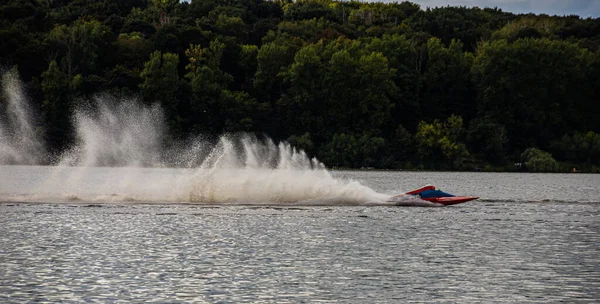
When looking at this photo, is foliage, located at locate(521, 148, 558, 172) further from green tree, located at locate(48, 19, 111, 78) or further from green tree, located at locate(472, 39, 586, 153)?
green tree, located at locate(48, 19, 111, 78)

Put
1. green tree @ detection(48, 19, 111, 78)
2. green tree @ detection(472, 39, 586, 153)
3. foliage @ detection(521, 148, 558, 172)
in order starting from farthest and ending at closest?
green tree @ detection(472, 39, 586, 153)
green tree @ detection(48, 19, 111, 78)
foliage @ detection(521, 148, 558, 172)

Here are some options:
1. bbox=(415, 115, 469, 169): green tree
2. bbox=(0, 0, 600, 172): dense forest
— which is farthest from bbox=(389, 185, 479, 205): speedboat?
bbox=(415, 115, 469, 169): green tree

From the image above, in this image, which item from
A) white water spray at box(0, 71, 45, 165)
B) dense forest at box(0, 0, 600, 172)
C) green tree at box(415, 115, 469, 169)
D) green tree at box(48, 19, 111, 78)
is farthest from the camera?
green tree at box(48, 19, 111, 78)

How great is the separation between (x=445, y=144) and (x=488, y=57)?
22.2 meters

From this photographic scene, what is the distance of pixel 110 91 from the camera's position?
14612cm

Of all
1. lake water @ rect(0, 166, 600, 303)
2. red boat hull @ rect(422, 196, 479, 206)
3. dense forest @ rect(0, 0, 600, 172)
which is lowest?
lake water @ rect(0, 166, 600, 303)

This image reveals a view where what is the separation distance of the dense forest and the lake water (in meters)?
84.2

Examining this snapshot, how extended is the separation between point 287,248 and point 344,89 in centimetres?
12045

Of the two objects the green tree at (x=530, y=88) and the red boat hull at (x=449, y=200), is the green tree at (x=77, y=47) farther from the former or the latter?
the red boat hull at (x=449, y=200)

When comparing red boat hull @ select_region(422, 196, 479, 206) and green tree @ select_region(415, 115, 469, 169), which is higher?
green tree @ select_region(415, 115, 469, 169)

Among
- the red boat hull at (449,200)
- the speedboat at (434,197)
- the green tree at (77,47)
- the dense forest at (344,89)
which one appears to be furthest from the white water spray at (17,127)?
the red boat hull at (449,200)

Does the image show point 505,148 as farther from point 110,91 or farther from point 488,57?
point 110,91

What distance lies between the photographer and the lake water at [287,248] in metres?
28.5

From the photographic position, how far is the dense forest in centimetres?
14962
